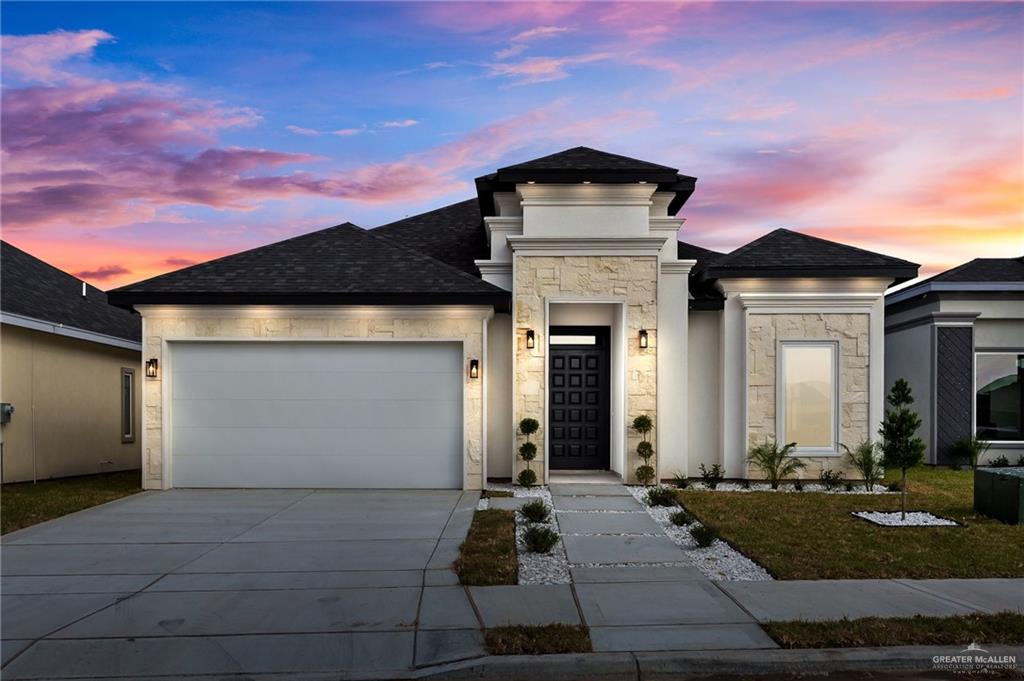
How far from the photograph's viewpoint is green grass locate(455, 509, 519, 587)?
6582mm

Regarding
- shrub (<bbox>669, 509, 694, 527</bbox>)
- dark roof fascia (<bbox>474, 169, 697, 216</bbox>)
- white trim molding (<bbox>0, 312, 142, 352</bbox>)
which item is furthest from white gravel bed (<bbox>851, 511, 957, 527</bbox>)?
white trim molding (<bbox>0, 312, 142, 352</bbox>)

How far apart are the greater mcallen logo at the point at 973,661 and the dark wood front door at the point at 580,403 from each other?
915cm

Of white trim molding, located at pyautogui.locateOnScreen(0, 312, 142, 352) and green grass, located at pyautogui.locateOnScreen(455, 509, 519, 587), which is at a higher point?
white trim molding, located at pyautogui.locateOnScreen(0, 312, 142, 352)

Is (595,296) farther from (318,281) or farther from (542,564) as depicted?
(542,564)

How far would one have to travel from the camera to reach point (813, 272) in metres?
13.1

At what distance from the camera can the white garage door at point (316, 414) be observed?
12.2 m

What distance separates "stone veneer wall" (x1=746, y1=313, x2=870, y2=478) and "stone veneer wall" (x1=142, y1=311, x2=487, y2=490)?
5.24m

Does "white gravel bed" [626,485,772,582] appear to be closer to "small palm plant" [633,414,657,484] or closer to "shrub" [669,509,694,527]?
"shrub" [669,509,694,527]

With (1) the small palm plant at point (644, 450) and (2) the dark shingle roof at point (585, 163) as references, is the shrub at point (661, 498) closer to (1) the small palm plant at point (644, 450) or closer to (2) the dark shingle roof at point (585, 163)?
(1) the small palm plant at point (644, 450)

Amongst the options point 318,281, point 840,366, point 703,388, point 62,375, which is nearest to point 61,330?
point 62,375

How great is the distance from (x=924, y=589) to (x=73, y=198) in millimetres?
16599

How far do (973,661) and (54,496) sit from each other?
12892 mm

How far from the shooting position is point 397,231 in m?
17.1

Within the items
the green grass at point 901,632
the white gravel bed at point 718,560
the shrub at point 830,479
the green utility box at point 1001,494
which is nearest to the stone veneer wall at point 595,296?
the shrub at point 830,479
